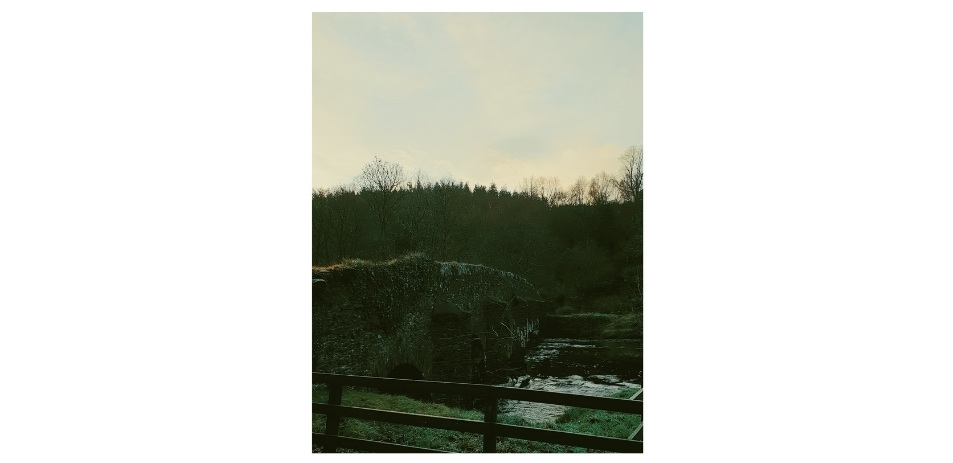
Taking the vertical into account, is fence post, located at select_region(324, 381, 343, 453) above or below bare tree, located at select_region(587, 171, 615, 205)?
below

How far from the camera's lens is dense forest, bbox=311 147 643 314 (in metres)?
6.12

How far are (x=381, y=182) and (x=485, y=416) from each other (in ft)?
14.0

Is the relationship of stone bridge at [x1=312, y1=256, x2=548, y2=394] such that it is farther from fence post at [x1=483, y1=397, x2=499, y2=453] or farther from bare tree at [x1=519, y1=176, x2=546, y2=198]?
fence post at [x1=483, y1=397, x2=499, y2=453]

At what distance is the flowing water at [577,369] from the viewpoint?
7377 millimetres

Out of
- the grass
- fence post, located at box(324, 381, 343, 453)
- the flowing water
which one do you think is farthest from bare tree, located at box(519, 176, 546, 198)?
fence post, located at box(324, 381, 343, 453)

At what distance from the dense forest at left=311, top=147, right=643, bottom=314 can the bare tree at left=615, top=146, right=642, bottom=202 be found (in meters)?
0.02

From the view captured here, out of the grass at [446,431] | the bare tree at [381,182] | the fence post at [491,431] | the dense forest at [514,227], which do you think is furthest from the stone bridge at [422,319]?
the fence post at [491,431]

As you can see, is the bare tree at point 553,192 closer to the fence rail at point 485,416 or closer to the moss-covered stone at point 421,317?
the moss-covered stone at point 421,317

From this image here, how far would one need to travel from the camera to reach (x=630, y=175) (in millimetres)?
5754

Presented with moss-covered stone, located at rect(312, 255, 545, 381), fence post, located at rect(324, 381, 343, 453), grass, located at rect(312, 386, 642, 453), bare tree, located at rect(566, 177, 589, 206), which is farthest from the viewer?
bare tree, located at rect(566, 177, 589, 206)

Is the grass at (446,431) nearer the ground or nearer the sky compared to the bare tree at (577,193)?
nearer the ground

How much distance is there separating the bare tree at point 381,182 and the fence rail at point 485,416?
10.8ft
